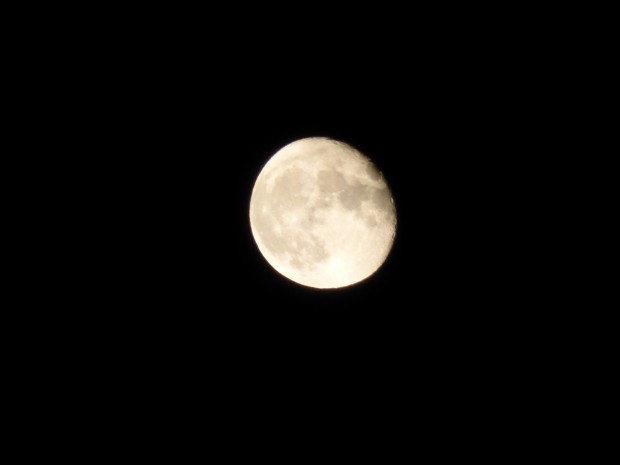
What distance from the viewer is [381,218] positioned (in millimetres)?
3648

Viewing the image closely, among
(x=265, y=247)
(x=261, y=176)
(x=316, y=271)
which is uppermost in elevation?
(x=261, y=176)

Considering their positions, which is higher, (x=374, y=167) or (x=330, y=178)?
(x=374, y=167)

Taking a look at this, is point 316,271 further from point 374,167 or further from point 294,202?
point 374,167

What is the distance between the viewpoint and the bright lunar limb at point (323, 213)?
3.45 m

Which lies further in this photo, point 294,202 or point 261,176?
point 261,176

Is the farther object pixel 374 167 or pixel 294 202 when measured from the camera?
pixel 374 167

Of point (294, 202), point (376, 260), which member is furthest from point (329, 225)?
point (376, 260)

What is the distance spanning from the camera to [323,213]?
340cm

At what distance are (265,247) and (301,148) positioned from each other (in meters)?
0.78

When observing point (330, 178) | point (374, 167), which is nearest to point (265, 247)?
point (330, 178)

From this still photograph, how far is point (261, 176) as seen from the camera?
387 cm

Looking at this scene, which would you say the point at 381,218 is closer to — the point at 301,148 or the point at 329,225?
the point at 329,225

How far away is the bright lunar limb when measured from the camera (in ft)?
11.3

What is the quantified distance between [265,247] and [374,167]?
101 centimetres
